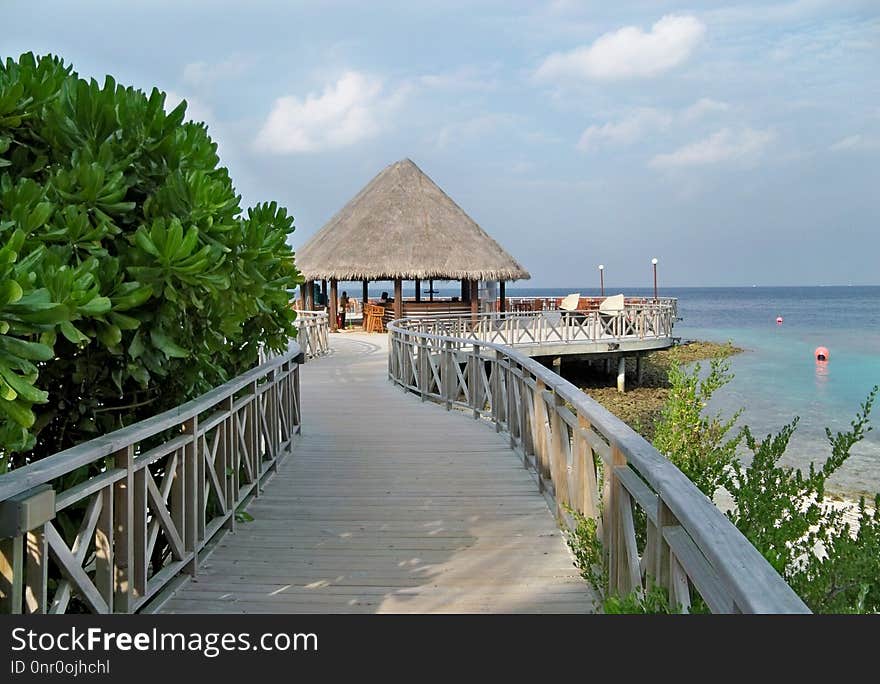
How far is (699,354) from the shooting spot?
108 feet

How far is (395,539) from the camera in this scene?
4.15 metres

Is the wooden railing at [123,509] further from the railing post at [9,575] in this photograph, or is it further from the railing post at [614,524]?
the railing post at [614,524]

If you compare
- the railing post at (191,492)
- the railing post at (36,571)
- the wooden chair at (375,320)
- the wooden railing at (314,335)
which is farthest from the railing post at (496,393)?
the wooden chair at (375,320)

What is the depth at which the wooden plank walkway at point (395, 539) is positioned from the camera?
3303mm

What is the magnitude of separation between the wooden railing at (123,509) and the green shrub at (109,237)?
0.21m

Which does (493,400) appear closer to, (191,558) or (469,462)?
(469,462)

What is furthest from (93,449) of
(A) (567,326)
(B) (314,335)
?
(A) (567,326)

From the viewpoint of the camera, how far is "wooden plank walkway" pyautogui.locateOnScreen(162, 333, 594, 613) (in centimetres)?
330

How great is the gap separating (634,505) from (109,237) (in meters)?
2.56

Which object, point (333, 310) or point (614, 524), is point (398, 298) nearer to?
point (333, 310)

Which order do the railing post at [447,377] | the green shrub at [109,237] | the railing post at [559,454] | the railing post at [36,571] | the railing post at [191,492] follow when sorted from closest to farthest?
1. the railing post at [36,571]
2. the green shrub at [109,237]
3. the railing post at [191,492]
4. the railing post at [559,454]
5. the railing post at [447,377]

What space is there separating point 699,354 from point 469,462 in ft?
95.0

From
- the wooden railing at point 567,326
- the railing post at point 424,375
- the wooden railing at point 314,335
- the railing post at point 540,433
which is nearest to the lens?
the railing post at point 540,433
